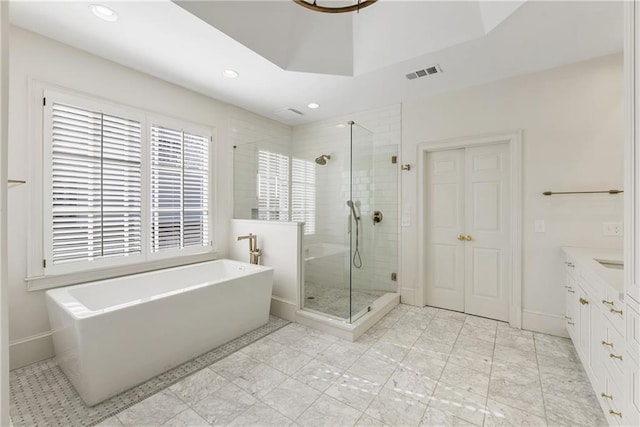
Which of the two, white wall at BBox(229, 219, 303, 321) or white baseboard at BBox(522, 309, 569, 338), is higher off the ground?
white wall at BBox(229, 219, 303, 321)

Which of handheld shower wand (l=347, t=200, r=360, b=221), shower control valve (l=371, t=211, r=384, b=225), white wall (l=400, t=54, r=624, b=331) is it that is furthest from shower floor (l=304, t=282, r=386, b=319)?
white wall (l=400, t=54, r=624, b=331)

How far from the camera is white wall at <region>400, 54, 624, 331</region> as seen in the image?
2.50 m

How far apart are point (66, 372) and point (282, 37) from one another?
3.23m

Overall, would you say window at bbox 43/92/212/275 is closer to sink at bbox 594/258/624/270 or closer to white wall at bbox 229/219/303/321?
white wall at bbox 229/219/303/321

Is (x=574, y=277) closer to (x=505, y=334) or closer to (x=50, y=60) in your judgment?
(x=505, y=334)

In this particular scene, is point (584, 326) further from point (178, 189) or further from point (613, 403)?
point (178, 189)

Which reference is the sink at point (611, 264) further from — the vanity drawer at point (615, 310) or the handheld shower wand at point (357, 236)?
the handheld shower wand at point (357, 236)

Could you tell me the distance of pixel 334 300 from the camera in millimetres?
3074

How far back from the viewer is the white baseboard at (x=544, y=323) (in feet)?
8.88

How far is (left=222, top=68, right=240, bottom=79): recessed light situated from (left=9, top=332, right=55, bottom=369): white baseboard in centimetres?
286

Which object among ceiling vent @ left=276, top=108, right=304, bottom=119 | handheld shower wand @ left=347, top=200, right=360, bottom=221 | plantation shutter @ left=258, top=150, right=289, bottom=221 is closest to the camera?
handheld shower wand @ left=347, top=200, right=360, bottom=221

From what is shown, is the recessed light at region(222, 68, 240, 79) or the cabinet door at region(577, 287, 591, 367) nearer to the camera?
the cabinet door at region(577, 287, 591, 367)

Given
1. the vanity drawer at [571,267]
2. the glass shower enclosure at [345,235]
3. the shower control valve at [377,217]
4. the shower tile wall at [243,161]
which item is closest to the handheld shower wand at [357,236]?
the glass shower enclosure at [345,235]

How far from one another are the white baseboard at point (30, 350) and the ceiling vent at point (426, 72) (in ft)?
13.6
